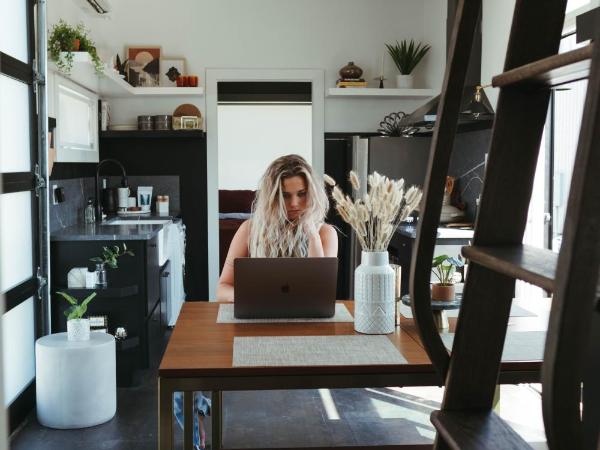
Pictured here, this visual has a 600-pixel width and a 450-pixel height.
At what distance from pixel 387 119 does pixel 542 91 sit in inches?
223

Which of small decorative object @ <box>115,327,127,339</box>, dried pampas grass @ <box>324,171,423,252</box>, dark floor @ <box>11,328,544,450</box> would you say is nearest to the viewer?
dried pampas grass @ <box>324,171,423,252</box>

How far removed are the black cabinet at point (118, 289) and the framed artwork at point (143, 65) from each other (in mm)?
2402

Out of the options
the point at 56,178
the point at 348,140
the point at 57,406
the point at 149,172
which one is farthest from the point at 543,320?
the point at 149,172

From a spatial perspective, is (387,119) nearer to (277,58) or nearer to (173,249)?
(277,58)

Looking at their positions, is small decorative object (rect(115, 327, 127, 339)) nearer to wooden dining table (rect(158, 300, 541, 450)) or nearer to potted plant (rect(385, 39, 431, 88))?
wooden dining table (rect(158, 300, 541, 450))

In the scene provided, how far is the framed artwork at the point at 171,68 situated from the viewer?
6422 mm

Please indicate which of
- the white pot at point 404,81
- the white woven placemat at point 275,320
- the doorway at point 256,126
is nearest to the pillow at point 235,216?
the doorway at point 256,126

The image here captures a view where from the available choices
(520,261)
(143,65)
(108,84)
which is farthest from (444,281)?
(143,65)

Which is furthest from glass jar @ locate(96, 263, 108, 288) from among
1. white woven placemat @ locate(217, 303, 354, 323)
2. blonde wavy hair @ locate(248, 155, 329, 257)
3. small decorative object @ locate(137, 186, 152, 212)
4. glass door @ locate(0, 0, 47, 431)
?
small decorative object @ locate(137, 186, 152, 212)

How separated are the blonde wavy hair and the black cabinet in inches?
53.9

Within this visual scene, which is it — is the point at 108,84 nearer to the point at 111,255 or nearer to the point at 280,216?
the point at 111,255

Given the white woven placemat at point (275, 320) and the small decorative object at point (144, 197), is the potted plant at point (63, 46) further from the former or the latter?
the white woven placemat at point (275, 320)

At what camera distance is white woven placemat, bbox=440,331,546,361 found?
2.04 m

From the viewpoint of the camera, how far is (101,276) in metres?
4.30
